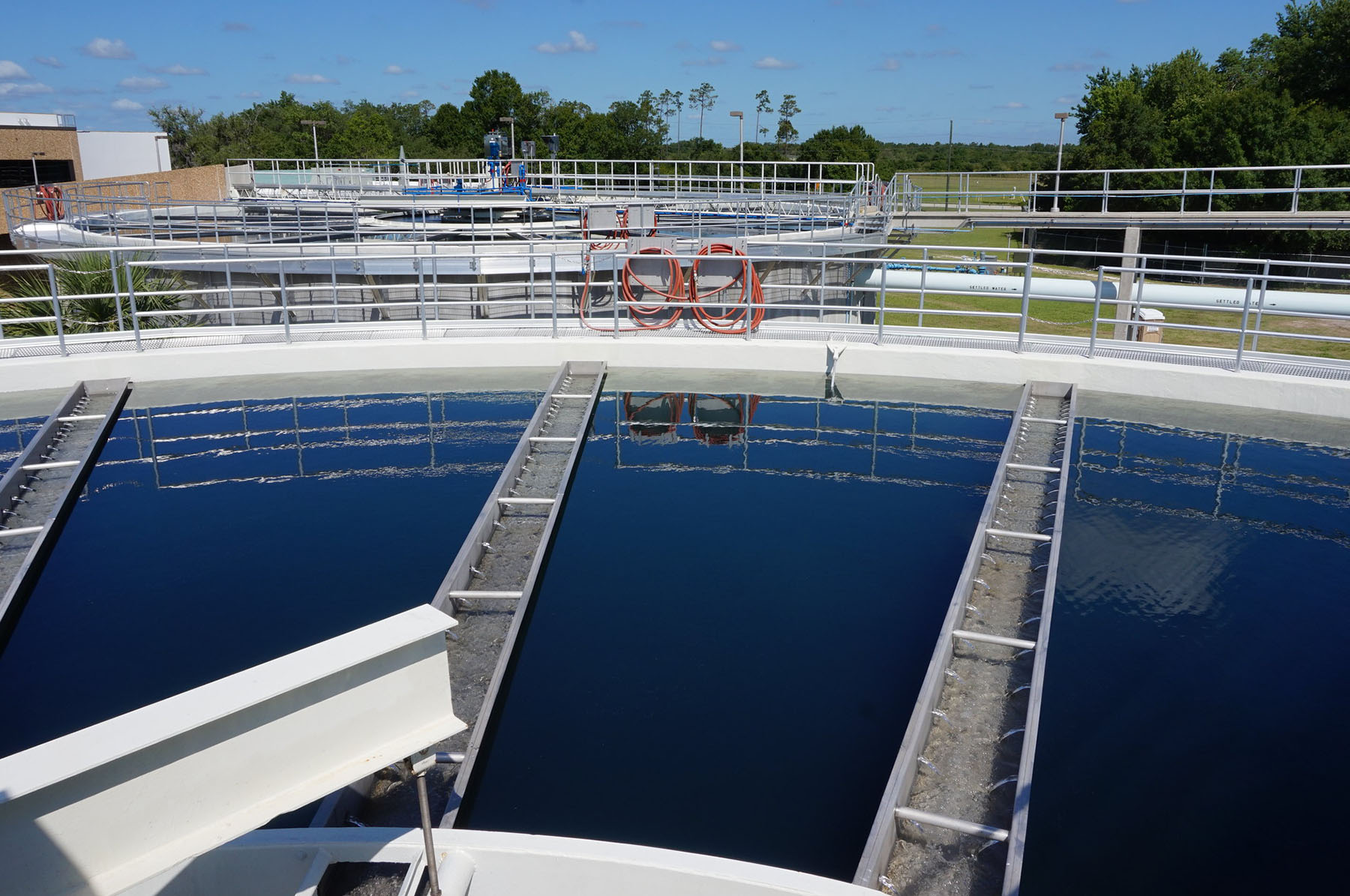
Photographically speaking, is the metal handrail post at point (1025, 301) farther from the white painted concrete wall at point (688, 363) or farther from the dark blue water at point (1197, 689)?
the dark blue water at point (1197, 689)

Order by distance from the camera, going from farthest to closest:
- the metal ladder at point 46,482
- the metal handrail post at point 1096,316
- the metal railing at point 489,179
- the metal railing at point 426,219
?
the metal railing at point 489,179
the metal railing at point 426,219
the metal handrail post at point 1096,316
the metal ladder at point 46,482

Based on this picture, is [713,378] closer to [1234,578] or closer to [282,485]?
[282,485]

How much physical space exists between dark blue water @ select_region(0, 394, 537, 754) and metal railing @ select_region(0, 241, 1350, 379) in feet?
5.12

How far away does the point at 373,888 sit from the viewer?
3.53 meters

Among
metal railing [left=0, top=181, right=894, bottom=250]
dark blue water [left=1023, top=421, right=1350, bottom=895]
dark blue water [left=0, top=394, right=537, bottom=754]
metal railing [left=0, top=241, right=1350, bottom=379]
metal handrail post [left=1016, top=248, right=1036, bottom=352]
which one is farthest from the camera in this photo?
metal railing [left=0, top=181, right=894, bottom=250]

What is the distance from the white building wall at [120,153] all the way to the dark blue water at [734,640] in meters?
51.0

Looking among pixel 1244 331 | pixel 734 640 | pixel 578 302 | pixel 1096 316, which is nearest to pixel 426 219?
pixel 578 302

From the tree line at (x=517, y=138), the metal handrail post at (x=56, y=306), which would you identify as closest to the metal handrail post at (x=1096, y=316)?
the metal handrail post at (x=56, y=306)

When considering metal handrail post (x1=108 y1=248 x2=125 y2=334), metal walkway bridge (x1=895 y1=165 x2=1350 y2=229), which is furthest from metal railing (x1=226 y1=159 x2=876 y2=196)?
metal handrail post (x1=108 y1=248 x2=125 y2=334)

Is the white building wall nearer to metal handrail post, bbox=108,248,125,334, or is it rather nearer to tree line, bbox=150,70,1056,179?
tree line, bbox=150,70,1056,179

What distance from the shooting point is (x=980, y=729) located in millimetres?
5535

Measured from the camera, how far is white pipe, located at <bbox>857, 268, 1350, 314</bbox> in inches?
925

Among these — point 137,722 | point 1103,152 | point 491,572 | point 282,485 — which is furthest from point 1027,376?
point 1103,152

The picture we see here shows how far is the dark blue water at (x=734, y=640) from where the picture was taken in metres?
5.04
